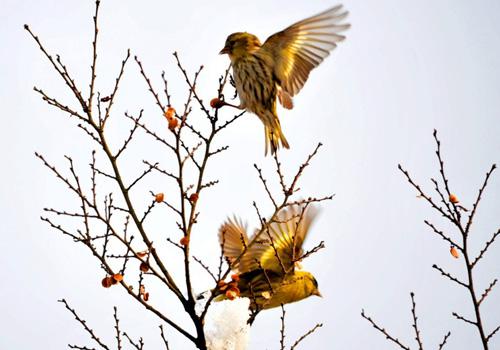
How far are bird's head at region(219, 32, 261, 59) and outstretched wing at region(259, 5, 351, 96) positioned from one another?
16 centimetres

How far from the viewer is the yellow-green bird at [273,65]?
5.73 m

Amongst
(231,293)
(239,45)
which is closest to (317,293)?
(239,45)

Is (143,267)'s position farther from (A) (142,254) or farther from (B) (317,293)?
(B) (317,293)

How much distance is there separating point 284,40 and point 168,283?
3.22 m

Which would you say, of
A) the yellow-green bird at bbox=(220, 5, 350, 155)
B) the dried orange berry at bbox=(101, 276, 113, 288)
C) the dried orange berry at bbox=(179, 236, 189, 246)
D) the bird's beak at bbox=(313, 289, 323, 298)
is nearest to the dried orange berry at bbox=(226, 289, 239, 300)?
the dried orange berry at bbox=(179, 236, 189, 246)

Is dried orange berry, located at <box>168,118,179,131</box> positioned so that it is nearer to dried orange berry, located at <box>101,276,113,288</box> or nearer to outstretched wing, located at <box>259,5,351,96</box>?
dried orange berry, located at <box>101,276,113,288</box>

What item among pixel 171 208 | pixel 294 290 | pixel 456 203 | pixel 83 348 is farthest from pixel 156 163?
pixel 294 290

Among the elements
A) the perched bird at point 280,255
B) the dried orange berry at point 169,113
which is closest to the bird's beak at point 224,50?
the perched bird at point 280,255

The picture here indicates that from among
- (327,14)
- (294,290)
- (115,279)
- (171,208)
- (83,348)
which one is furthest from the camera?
(294,290)

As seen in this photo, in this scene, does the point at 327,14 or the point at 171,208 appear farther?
the point at 327,14

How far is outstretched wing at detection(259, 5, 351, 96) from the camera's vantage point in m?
5.38

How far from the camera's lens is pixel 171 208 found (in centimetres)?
366

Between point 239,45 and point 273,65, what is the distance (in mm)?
417

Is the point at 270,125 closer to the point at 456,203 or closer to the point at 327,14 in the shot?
the point at 327,14
